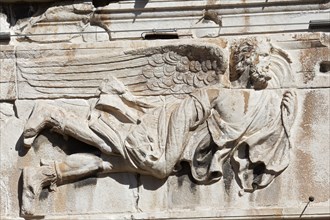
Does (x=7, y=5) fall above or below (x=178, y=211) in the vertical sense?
above

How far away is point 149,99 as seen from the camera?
11945mm

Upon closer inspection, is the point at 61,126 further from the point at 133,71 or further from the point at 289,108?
the point at 289,108

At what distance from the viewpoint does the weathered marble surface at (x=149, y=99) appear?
38.7 feet

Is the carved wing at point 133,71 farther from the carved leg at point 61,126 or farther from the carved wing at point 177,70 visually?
the carved leg at point 61,126

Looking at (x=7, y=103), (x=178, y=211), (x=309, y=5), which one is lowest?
(x=178, y=211)

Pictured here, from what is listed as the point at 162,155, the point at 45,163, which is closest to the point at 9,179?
the point at 45,163

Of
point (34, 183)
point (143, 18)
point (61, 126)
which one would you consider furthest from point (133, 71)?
point (34, 183)

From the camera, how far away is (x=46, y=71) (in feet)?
39.5

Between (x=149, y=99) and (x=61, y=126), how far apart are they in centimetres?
70

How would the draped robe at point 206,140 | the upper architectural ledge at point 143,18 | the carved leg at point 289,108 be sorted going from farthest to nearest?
the upper architectural ledge at point 143,18
the carved leg at point 289,108
the draped robe at point 206,140

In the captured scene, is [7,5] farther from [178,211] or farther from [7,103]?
[178,211]

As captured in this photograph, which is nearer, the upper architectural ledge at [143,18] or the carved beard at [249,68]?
the carved beard at [249,68]

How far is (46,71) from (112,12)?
0.71 metres

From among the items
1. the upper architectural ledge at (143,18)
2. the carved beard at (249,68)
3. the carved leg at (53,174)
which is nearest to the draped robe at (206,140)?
the carved beard at (249,68)
